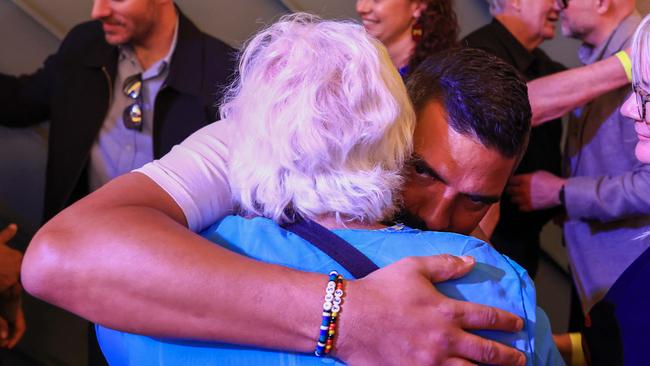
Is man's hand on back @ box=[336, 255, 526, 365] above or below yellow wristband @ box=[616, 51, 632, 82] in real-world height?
above

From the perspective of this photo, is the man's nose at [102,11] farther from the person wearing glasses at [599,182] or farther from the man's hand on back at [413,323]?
the man's hand on back at [413,323]

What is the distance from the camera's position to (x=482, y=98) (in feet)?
4.82

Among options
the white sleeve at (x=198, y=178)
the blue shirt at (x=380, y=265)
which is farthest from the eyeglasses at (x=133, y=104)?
the blue shirt at (x=380, y=265)

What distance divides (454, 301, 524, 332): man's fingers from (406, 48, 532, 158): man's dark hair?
0.45m

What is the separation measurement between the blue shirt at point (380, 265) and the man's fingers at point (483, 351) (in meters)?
0.02

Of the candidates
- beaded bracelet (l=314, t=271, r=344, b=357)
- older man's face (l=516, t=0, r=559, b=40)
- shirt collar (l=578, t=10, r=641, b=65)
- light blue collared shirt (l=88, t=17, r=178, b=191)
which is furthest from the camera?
older man's face (l=516, t=0, r=559, b=40)

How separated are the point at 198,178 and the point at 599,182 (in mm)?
1513

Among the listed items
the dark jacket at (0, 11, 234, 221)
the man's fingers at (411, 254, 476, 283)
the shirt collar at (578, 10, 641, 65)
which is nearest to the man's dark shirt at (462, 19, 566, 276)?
the shirt collar at (578, 10, 641, 65)

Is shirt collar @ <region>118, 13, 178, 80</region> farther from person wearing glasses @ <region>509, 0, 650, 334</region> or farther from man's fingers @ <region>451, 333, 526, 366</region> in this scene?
man's fingers @ <region>451, 333, 526, 366</region>

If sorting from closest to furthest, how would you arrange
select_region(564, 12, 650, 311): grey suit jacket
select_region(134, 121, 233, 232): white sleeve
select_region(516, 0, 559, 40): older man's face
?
select_region(134, 121, 233, 232): white sleeve → select_region(564, 12, 650, 311): grey suit jacket → select_region(516, 0, 559, 40): older man's face

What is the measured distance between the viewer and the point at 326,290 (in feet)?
3.53

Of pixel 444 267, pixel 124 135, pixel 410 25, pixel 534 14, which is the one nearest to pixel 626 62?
pixel 534 14

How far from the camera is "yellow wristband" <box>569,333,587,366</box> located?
67.6 inches

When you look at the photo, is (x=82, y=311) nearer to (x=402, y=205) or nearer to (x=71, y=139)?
(x=402, y=205)
